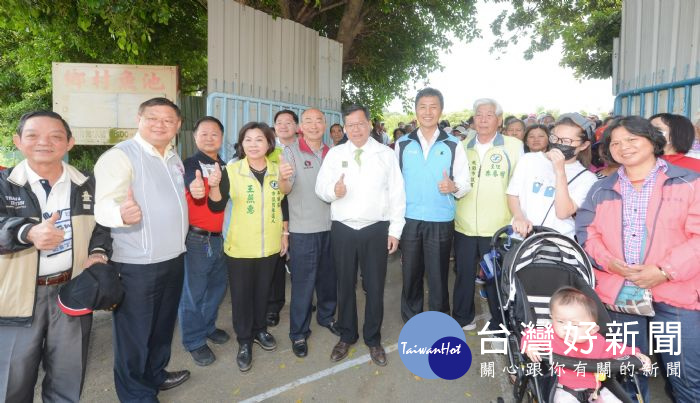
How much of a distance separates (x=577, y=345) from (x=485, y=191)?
1.78m

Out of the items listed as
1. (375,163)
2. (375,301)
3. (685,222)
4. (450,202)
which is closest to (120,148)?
(375,163)

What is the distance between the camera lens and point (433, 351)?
11.2 feet

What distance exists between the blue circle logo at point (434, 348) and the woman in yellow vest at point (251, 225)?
1.32 meters

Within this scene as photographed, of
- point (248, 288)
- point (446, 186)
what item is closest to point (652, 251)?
point (446, 186)

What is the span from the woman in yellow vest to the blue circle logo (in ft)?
4.33

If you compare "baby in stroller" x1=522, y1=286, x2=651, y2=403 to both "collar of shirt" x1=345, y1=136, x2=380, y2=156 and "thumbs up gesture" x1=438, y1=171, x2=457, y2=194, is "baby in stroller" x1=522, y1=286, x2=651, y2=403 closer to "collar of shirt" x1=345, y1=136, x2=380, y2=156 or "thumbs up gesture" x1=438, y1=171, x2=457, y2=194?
"thumbs up gesture" x1=438, y1=171, x2=457, y2=194

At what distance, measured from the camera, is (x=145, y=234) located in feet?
8.48

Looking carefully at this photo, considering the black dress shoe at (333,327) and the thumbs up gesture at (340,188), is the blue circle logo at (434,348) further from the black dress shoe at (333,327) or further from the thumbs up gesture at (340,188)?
the thumbs up gesture at (340,188)

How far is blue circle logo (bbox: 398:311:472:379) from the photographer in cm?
337

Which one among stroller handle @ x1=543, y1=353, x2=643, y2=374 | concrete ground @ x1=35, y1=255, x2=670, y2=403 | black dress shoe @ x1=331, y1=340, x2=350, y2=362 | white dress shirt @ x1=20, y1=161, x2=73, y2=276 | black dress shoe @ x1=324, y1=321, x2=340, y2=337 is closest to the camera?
stroller handle @ x1=543, y1=353, x2=643, y2=374

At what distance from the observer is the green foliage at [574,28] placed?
11914 mm

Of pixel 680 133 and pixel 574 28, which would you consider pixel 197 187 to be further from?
pixel 574 28

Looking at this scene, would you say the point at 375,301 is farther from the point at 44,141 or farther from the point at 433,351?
the point at 44,141

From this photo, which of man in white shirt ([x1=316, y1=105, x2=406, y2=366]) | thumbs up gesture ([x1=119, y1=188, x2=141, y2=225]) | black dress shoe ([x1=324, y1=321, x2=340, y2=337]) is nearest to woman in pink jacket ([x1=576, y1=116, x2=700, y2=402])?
man in white shirt ([x1=316, y1=105, x2=406, y2=366])
